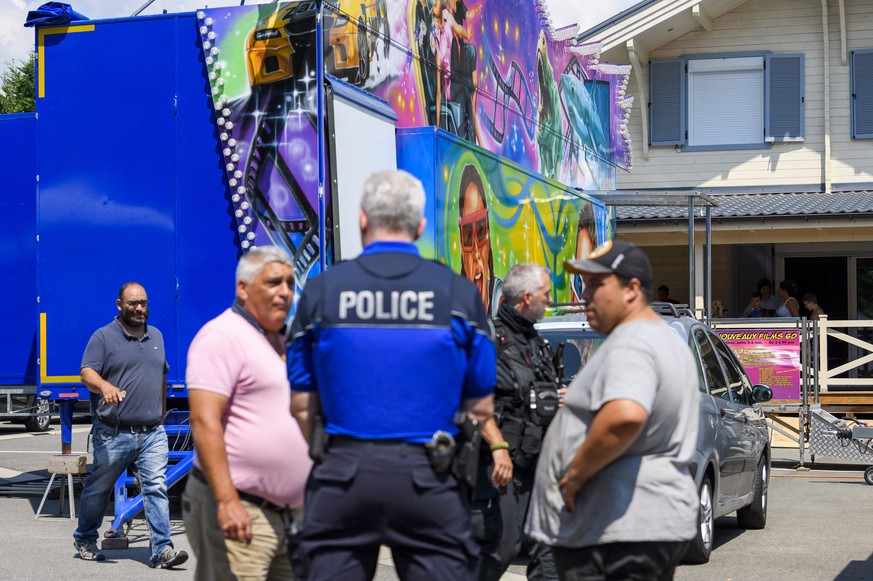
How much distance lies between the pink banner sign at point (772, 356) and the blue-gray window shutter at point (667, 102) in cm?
848

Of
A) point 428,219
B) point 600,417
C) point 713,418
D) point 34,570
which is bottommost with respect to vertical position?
point 34,570

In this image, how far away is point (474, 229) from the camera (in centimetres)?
975

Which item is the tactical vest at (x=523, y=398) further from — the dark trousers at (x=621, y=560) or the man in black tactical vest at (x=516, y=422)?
the dark trousers at (x=621, y=560)

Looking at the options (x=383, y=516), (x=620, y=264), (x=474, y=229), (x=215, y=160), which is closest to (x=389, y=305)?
(x=383, y=516)

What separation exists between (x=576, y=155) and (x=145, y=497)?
8678 mm

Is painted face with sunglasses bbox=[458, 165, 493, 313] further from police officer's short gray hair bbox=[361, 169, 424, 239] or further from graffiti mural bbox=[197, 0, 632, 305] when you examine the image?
police officer's short gray hair bbox=[361, 169, 424, 239]

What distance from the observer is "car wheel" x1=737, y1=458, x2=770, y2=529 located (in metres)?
9.89

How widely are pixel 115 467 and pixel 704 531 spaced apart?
3.90 meters

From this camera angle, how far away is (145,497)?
8188mm

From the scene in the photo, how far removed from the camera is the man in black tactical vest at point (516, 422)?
5.64 metres

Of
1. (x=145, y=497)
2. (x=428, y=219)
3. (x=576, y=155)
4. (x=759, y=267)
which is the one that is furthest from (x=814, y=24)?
(x=145, y=497)

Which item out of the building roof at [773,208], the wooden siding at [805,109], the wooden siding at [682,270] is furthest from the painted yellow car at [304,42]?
the wooden siding at [805,109]

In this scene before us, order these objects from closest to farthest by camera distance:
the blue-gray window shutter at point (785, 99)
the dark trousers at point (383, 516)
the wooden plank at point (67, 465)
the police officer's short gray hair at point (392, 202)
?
the dark trousers at point (383, 516)
the police officer's short gray hair at point (392, 202)
the wooden plank at point (67, 465)
the blue-gray window shutter at point (785, 99)

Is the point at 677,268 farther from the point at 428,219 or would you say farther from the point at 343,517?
the point at 343,517
